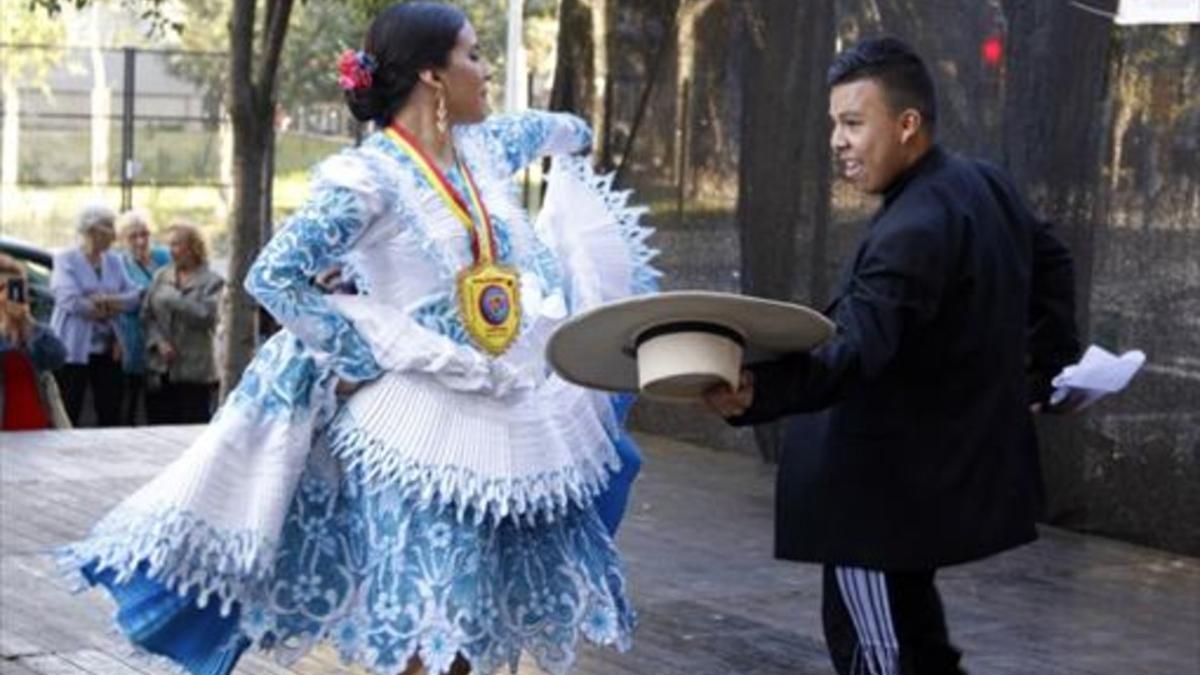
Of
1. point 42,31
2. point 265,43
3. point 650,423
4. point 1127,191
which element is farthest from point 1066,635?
point 42,31

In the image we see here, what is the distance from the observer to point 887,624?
503 centimetres

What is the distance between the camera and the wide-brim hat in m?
4.52

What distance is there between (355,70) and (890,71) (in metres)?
1.46

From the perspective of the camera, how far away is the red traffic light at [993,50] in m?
10.7

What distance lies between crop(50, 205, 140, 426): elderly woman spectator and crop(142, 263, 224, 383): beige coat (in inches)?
6.7

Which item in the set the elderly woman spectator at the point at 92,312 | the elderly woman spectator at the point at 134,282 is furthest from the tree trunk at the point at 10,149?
the elderly woman spectator at the point at 92,312

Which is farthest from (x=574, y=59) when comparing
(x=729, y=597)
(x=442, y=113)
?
(x=442, y=113)

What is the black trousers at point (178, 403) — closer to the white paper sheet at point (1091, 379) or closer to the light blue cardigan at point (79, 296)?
the light blue cardigan at point (79, 296)

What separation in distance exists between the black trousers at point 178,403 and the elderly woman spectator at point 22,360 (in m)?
1.28

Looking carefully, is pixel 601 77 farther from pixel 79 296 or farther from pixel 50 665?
pixel 50 665

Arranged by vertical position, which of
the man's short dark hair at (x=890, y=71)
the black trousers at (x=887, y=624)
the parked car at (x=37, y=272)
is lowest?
the parked car at (x=37, y=272)

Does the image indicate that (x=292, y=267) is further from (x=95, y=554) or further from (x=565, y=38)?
(x=565, y=38)

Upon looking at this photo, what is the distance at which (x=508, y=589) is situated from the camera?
19.1ft

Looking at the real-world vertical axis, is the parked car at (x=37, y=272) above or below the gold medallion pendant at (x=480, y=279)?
below
